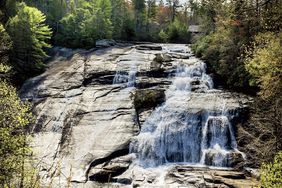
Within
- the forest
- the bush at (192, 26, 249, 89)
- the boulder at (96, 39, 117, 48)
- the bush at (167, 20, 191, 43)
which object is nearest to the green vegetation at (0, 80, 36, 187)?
the forest

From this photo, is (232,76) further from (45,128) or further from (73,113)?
(45,128)

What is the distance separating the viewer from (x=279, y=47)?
14.2m

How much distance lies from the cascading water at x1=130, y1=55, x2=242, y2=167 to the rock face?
0.47 feet

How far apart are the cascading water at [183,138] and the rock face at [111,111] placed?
144 millimetres

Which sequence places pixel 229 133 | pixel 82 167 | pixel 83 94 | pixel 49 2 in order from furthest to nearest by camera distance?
1. pixel 49 2
2. pixel 83 94
3. pixel 229 133
4. pixel 82 167

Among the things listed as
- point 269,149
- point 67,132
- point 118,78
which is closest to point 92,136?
point 67,132

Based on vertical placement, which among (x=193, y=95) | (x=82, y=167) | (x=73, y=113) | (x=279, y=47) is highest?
(x=279, y=47)

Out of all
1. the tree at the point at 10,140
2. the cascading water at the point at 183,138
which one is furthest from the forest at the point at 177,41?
the cascading water at the point at 183,138

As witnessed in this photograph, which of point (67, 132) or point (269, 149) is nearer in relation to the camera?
point (269, 149)

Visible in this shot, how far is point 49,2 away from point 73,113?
1430 inches

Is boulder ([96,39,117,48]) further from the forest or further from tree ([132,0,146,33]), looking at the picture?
tree ([132,0,146,33])

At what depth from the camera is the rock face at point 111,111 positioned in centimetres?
1994

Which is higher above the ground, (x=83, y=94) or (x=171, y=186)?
(x=83, y=94)

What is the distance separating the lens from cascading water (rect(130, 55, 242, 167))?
21562mm
